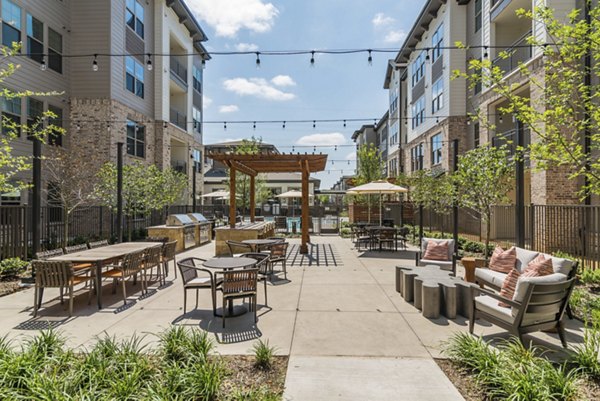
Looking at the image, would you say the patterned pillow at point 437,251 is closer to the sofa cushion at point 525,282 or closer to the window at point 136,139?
the sofa cushion at point 525,282

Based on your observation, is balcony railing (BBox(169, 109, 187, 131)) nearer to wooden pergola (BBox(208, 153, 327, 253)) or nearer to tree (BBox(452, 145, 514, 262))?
wooden pergola (BBox(208, 153, 327, 253))

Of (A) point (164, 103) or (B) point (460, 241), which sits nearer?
(B) point (460, 241)

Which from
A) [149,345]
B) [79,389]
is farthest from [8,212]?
[79,389]

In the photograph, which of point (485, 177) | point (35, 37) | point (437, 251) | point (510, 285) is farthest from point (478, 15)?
point (35, 37)

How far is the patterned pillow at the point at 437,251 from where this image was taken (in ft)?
26.8

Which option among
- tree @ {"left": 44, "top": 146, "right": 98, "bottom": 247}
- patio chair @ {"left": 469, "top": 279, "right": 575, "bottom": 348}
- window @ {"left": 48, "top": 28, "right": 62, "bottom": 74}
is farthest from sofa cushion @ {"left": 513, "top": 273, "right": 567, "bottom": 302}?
window @ {"left": 48, "top": 28, "right": 62, "bottom": 74}

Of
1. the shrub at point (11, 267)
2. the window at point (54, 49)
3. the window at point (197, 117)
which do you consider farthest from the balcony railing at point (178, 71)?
the shrub at point (11, 267)

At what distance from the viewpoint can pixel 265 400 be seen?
3.09 meters

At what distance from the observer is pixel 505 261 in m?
6.73

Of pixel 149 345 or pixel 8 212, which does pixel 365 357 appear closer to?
pixel 149 345

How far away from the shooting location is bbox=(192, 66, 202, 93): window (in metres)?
27.7

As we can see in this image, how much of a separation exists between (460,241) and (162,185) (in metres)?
13.1

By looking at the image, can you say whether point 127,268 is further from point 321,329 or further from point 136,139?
point 136,139

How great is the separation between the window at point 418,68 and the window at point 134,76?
1960 cm
